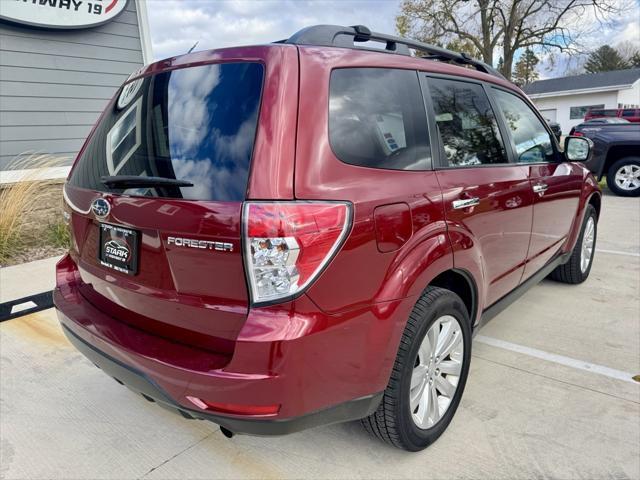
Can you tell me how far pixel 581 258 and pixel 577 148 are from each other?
3.59ft

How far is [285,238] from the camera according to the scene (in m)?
1.58

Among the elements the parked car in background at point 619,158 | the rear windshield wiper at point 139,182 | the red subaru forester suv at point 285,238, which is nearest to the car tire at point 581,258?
the red subaru forester suv at point 285,238

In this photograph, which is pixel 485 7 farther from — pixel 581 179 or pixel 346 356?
pixel 346 356

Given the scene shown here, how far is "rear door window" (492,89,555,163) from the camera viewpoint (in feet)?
10.00

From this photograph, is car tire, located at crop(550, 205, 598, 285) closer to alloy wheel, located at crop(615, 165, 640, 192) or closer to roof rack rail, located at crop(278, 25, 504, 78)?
roof rack rail, located at crop(278, 25, 504, 78)

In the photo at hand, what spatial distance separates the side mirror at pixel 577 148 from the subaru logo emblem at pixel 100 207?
3309 mm

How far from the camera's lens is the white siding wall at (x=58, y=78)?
270 inches

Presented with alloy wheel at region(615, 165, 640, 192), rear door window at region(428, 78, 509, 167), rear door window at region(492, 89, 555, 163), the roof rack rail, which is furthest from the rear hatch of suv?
alloy wheel at region(615, 165, 640, 192)

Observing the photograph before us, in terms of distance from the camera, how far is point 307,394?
167 cm

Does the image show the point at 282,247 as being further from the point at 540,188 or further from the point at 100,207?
the point at 540,188

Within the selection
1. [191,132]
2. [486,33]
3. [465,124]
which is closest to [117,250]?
[191,132]

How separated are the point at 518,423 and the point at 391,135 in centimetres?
156

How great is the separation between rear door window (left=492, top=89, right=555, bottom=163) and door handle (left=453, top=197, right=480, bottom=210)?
852 mm

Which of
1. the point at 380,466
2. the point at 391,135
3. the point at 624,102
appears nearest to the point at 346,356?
the point at 380,466
